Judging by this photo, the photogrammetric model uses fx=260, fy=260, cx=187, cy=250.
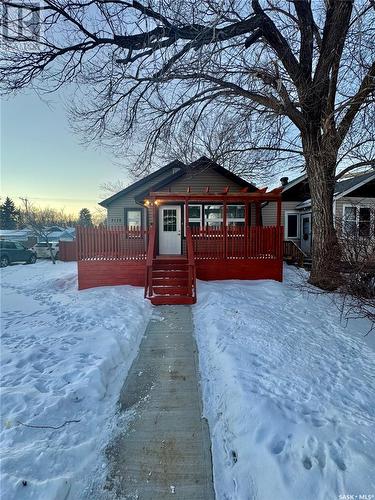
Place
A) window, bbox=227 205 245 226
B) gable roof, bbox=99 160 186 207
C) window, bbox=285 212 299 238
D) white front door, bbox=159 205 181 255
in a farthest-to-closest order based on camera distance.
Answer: window, bbox=285 212 299 238 < gable roof, bbox=99 160 186 207 < window, bbox=227 205 245 226 < white front door, bbox=159 205 181 255

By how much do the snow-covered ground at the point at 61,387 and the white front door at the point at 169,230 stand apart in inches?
224

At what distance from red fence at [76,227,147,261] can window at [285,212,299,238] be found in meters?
12.3

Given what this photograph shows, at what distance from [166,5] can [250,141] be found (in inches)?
214

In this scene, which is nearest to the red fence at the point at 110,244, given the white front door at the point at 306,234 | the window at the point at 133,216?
the window at the point at 133,216

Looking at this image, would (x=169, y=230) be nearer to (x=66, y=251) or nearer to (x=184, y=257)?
(x=184, y=257)

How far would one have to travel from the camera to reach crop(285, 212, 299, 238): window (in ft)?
58.0

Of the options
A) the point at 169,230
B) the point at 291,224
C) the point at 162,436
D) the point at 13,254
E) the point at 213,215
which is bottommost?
the point at 162,436

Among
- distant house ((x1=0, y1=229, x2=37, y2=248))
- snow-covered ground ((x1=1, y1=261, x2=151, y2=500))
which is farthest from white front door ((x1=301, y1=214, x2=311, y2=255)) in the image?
distant house ((x1=0, y1=229, x2=37, y2=248))

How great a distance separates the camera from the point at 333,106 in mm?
Result: 7812

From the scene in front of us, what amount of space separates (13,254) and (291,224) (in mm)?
18448

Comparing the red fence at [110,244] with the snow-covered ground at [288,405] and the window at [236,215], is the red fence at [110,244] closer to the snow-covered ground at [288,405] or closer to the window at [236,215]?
the snow-covered ground at [288,405]

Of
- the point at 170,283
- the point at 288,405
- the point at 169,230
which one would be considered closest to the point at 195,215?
the point at 169,230

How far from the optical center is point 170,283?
7.64 m

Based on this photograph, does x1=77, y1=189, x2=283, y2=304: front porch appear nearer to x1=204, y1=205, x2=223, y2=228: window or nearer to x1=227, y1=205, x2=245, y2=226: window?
x1=227, y1=205, x2=245, y2=226: window
